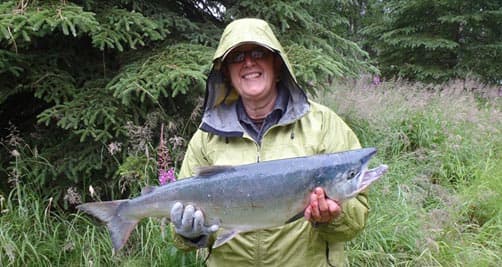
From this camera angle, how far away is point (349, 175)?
1.91m

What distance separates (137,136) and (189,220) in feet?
6.78

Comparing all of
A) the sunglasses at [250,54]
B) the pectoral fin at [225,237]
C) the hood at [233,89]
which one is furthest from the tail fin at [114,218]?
the sunglasses at [250,54]

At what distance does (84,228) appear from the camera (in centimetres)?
413

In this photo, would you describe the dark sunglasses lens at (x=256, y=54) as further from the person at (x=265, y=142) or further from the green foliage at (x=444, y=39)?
the green foliage at (x=444, y=39)

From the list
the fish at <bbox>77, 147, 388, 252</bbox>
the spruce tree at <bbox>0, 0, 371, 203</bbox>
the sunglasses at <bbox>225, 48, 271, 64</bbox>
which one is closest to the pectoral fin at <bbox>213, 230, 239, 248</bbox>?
the fish at <bbox>77, 147, 388, 252</bbox>

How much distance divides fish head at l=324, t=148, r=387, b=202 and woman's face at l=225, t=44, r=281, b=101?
62 cm

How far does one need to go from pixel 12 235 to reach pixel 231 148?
2564 mm

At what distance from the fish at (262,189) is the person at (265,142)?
0.24ft

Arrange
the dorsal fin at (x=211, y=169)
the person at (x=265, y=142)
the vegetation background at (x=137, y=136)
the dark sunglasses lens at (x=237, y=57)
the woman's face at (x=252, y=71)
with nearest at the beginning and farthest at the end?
the dorsal fin at (x=211, y=169), the person at (x=265, y=142), the woman's face at (x=252, y=71), the dark sunglasses lens at (x=237, y=57), the vegetation background at (x=137, y=136)

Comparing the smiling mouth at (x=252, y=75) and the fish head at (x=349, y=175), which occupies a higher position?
the smiling mouth at (x=252, y=75)

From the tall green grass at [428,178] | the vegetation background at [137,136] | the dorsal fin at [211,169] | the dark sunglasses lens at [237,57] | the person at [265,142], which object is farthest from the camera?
the tall green grass at [428,178]

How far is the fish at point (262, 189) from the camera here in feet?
6.31

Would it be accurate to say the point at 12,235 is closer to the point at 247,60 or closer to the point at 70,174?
the point at 70,174

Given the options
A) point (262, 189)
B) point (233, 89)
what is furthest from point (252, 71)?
point (262, 189)
